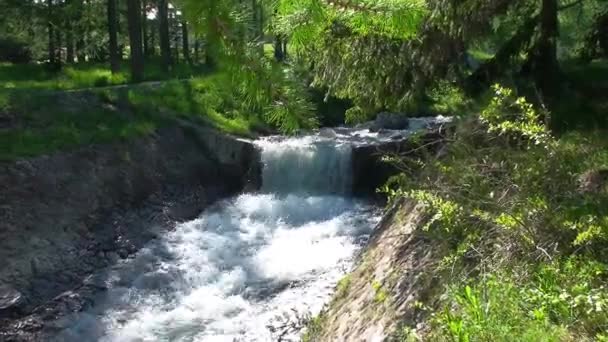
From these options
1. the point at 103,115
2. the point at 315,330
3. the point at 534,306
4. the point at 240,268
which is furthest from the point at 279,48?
the point at 103,115

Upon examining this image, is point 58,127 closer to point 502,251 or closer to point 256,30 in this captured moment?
point 502,251

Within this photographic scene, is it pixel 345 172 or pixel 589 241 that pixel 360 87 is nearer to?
pixel 589 241

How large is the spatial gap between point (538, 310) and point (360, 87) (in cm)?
585

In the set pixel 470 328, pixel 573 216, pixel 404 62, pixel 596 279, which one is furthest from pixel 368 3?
pixel 404 62

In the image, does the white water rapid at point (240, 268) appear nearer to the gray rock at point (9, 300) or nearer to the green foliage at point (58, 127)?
the gray rock at point (9, 300)

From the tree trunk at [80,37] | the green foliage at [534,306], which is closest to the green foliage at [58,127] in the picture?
the tree trunk at [80,37]

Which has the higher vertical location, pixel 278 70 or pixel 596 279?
pixel 278 70

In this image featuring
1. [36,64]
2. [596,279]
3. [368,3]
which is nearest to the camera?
[368,3]

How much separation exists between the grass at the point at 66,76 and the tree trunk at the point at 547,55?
40.7 ft

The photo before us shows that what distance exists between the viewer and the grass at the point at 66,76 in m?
19.4

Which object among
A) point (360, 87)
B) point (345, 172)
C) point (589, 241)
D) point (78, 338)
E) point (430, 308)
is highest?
point (360, 87)

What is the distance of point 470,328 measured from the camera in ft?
10.9

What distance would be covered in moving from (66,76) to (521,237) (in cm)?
2024

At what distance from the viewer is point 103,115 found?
51.6ft
